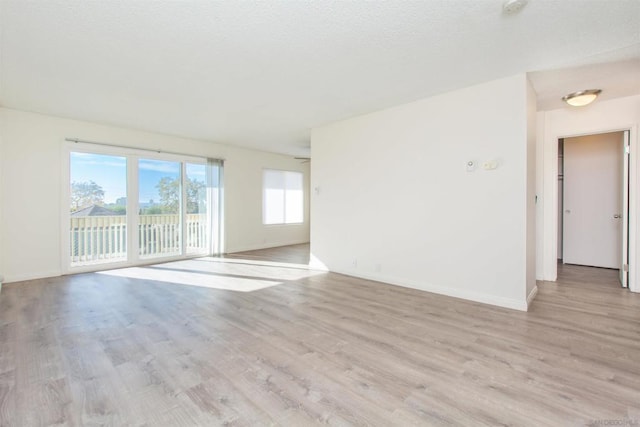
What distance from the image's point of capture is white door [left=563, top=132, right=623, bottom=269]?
5094 millimetres

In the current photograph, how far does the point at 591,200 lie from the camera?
530 cm

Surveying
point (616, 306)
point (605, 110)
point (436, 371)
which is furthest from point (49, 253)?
point (605, 110)

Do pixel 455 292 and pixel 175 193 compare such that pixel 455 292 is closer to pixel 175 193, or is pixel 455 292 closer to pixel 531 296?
pixel 531 296

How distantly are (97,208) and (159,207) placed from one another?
39.9 inches

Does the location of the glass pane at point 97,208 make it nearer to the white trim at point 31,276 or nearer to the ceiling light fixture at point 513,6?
the white trim at point 31,276

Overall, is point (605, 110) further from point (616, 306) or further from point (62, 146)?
point (62, 146)

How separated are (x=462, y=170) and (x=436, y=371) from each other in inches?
97.8

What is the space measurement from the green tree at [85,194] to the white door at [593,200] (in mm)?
8532

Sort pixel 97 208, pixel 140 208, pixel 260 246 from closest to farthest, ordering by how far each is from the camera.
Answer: pixel 97 208, pixel 140 208, pixel 260 246

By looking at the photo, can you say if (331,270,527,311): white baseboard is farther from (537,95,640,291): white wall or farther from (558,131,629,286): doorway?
(558,131,629,286): doorway

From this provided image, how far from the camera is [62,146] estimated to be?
4785mm

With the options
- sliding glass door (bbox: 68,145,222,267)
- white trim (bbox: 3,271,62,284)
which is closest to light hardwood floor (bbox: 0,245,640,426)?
white trim (bbox: 3,271,62,284)

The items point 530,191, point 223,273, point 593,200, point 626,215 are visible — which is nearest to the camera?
point 530,191

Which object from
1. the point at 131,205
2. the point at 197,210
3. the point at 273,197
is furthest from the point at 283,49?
the point at 273,197
